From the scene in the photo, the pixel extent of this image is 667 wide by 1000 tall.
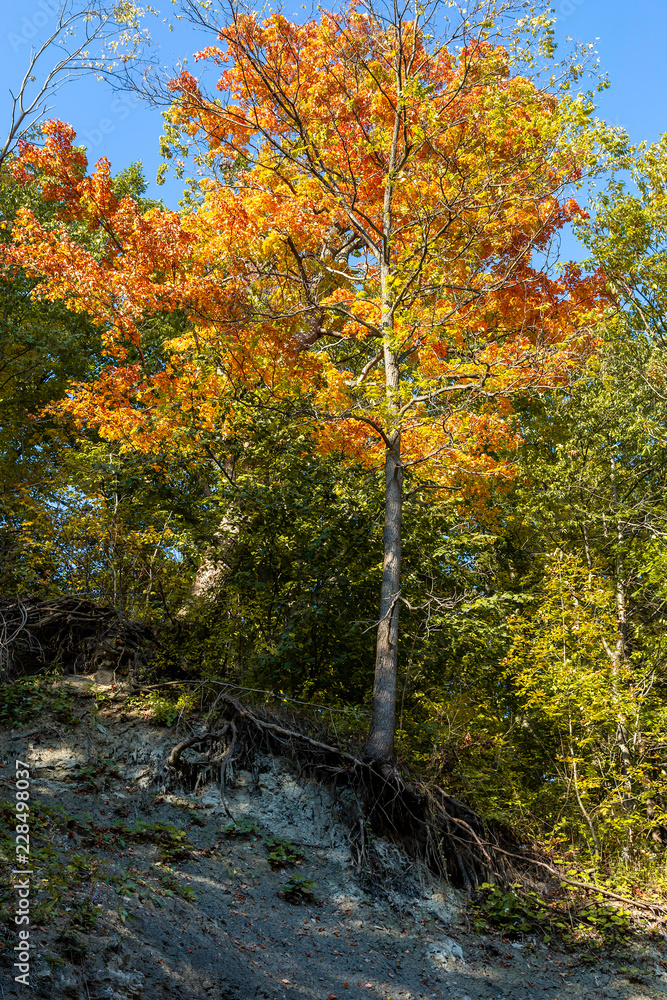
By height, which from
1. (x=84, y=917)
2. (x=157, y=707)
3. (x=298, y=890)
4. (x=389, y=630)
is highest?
(x=389, y=630)

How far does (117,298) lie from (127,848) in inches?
381

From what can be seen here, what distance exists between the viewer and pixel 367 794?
7441 millimetres

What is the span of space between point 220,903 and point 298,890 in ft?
3.30

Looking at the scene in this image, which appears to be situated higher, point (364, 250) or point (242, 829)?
point (364, 250)

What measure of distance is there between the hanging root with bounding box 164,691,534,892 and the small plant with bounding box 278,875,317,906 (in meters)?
0.70

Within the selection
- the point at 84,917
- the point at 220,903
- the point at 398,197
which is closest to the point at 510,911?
the point at 220,903

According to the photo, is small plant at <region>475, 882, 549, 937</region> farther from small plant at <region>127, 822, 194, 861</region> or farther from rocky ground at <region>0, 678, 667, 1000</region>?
small plant at <region>127, 822, 194, 861</region>

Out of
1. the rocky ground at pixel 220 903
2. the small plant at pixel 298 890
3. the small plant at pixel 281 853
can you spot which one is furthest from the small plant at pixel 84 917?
the small plant at pixel 281 853

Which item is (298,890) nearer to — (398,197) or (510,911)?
(510,911)

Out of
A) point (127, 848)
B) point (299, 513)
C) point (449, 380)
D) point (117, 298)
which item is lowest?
point (127, 848)

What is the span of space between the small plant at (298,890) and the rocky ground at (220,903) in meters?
0.02

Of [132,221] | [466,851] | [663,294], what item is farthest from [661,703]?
[132,221]

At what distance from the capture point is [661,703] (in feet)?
33.0

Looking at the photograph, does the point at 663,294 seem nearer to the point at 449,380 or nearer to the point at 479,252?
the point at 479,252
